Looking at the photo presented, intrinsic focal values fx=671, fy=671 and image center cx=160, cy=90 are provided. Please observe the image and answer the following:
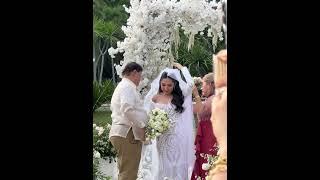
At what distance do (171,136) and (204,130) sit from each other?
0.32m

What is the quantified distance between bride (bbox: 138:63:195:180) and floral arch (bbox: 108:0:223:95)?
3.8 inches

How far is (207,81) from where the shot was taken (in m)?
4.16

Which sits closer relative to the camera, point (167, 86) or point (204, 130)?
point (204, 130)

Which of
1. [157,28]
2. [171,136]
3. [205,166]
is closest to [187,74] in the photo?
[157,28]

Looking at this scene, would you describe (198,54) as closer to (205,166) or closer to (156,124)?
(156,124)

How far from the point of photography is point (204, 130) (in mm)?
4234

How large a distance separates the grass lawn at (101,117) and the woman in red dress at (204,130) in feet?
1.86

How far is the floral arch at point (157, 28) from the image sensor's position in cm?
423

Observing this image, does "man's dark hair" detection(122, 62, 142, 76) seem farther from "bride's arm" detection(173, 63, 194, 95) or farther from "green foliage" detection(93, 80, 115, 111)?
"bride's arm" detection(173, 63, 194, 95)

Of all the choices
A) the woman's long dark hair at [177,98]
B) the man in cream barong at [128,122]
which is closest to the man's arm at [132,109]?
the man in cream barong at [128,122]

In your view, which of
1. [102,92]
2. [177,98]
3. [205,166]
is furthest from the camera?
[177,98]

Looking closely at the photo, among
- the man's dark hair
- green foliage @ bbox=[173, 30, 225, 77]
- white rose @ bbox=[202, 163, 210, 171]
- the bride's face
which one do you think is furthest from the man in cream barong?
white rose @ bbox=[202, 163, 210, 171]
